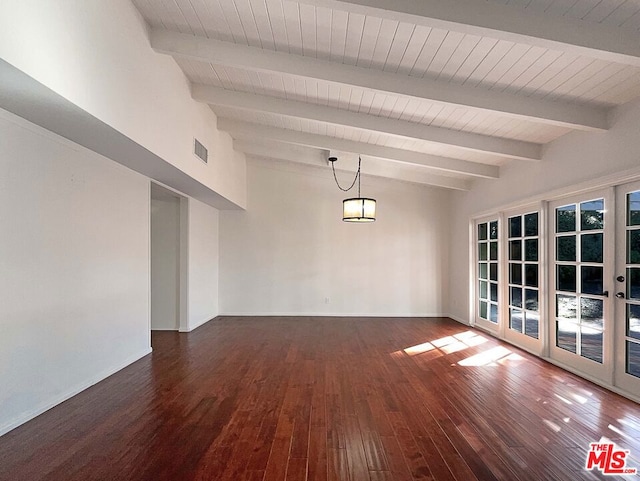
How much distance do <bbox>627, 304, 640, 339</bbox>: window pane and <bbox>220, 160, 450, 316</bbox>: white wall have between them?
4.31 metres

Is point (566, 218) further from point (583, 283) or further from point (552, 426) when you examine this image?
point (552, 426)

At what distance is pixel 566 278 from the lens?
13.4ft

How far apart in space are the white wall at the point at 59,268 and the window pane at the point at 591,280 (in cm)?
498

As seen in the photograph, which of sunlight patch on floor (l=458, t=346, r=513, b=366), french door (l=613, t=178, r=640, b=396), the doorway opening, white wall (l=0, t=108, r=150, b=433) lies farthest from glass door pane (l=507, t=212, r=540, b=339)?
the doorway opening

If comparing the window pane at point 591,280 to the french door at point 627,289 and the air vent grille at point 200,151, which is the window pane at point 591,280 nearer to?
the french door at point 627,289

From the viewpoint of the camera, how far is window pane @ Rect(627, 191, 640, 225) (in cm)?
317

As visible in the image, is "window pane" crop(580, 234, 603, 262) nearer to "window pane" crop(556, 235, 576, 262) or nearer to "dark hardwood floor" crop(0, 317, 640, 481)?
"window pane" crop(556, 235, 576, 262)

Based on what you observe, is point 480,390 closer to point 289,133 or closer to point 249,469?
point 249,469

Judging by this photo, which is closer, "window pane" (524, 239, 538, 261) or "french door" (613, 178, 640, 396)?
"french door" (613, 178, 640, 396)

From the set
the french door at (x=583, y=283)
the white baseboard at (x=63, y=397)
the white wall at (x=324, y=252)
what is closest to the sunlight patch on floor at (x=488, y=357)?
the french door at (x=583, y=283)

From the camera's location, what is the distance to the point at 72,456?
2291 mm

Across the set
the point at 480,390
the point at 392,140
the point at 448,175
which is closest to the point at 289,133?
the point at 392,140

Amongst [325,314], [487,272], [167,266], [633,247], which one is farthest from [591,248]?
[167,266]

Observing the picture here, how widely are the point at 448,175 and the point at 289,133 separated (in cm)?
306
